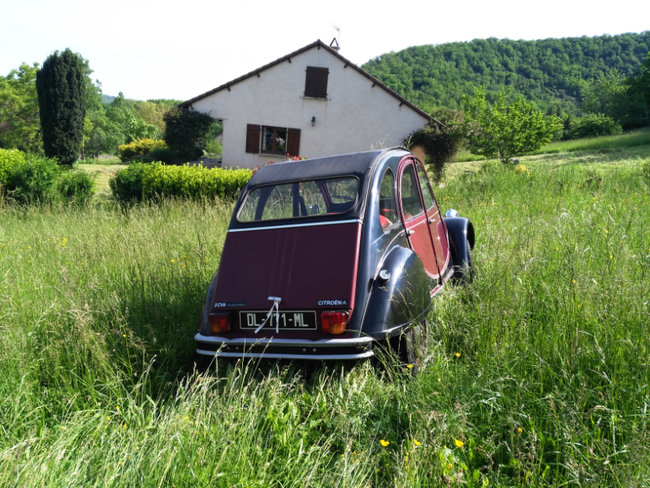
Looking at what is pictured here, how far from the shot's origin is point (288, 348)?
3561 millimetres

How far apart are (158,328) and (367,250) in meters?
2.36

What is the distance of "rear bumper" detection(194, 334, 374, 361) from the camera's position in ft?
11.1

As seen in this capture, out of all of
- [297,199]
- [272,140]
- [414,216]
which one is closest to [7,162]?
[272,140]

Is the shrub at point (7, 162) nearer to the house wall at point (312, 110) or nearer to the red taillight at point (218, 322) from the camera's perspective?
the house wall at point (312, 110)

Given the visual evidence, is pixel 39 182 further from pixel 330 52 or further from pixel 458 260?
pixel 330 52

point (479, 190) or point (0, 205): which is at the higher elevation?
point (479, 190)

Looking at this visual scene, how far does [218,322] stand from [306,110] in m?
21.1

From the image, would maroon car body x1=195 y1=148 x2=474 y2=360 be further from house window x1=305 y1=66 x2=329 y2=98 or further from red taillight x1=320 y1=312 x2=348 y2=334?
house window x1=305 y1=66 x2=329 y2=98

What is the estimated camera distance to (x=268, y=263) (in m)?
3.88

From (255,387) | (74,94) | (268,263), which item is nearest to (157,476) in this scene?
(255,387)

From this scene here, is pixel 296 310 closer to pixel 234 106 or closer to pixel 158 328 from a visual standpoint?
pixel 158 328

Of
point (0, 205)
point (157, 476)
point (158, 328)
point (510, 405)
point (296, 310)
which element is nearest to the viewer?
point (157, 476)

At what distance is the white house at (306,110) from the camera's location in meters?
23.1

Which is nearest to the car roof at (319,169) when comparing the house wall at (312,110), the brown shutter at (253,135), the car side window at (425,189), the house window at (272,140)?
the car side window at (425,189)
